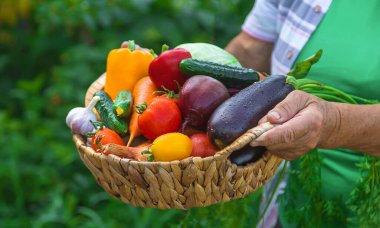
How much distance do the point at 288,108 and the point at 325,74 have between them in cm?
40

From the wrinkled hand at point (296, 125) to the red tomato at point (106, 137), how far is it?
1.10 feet

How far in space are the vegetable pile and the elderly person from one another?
76 millimetres

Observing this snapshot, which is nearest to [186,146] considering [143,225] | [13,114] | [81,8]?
[143,225]

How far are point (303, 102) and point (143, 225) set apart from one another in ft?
4.95

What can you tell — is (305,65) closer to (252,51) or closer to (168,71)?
(168,71)

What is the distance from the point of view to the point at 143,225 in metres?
2.93

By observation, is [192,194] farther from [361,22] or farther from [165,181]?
[361,22]

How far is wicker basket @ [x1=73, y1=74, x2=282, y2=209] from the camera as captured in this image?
1497mm

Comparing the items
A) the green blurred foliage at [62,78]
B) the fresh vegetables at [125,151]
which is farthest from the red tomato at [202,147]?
the green blurred foliage at [62,78]

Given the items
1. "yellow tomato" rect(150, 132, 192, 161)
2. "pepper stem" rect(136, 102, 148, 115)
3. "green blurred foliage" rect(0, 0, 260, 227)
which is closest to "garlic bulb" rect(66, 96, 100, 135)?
"pepper stem" rect(136, 102, 148, 115)

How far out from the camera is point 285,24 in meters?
2.07

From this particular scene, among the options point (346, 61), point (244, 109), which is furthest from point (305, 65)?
point (244, 109)

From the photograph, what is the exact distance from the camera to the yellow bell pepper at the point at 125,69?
1.81m

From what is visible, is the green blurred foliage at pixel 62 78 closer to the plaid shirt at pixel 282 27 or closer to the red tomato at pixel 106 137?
the plaid shirt at pixel 282 27
